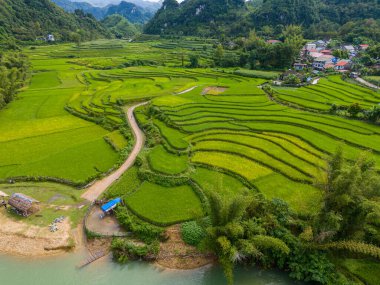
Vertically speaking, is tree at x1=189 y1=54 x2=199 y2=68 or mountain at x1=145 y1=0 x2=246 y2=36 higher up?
mountain at x1=145 y1=0 x2=246 y2=36

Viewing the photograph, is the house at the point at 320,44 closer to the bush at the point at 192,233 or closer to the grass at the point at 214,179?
the grass at the point at 214,179

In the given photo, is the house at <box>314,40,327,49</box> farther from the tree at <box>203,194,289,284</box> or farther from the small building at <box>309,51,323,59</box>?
the tree at <box>203,194,289,284</box>

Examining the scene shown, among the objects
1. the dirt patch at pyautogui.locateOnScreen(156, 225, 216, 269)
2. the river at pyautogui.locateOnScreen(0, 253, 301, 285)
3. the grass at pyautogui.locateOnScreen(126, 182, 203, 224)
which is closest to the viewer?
the river at pyautogui.locateOnScreen(0, 253, 301, 285)

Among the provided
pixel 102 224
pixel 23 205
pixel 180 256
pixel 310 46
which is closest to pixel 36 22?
pixel 310 46

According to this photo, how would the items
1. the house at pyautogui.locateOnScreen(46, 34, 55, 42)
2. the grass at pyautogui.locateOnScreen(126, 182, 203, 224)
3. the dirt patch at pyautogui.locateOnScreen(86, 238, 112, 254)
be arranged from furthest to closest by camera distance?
the house at pyautogui.locateOnScreen(46, 34, 55, 42) < the grass at pyautogui.locateOnScreen(126, 182, 203, 224) < the dirt patch at pyautogui.locateOnScreen(86, 238, 112, 254)

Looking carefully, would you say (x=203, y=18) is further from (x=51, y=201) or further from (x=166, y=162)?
(x=51, y=201)

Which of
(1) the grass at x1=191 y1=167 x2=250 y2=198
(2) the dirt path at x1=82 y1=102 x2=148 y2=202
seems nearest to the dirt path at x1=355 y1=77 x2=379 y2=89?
(1) the grass at x1=191 y1=167 x2=250 y2=198
